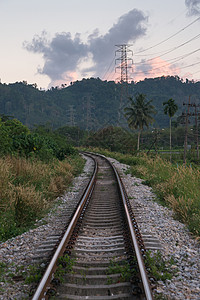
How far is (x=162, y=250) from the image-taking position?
4488 mm

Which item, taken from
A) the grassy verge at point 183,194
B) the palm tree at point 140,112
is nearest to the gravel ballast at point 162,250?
the grassy verge at point 183,194

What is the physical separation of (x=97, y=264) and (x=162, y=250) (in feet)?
4.15

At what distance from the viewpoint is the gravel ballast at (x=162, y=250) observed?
3.34 metres

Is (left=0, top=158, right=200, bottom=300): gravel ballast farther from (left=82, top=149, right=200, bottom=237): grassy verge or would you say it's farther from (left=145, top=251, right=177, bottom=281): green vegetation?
(left=82, top=149, right=200, bottom=237): grassy verge

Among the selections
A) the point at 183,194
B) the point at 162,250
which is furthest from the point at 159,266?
the point at 183,194

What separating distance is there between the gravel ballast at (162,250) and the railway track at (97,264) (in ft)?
1.08

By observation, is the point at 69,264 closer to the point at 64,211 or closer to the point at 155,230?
the point at 155,230

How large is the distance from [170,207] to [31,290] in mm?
5352

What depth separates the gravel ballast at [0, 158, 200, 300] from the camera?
334 centimetres

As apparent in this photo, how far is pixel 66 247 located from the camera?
4406 mm

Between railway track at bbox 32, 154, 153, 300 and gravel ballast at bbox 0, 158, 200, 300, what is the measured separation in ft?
1.08

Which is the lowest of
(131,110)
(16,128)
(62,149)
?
(62,149)

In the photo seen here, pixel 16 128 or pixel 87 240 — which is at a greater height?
pixel 16 128

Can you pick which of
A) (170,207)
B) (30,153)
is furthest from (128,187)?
(30,153)
